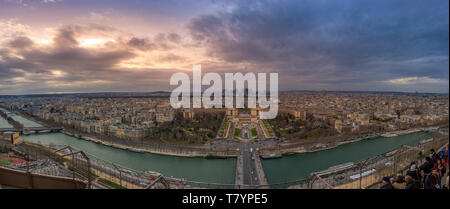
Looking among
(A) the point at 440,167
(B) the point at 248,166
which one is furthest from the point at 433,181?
(B) the point at 248,166

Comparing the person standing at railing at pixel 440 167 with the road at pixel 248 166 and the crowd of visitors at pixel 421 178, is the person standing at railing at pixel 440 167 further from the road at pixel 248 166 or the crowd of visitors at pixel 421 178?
the road at pixel 248 166

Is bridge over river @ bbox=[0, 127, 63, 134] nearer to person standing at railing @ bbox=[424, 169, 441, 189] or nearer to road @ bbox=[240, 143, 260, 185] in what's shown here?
road @ bbox=[240, 143, 260, 185]

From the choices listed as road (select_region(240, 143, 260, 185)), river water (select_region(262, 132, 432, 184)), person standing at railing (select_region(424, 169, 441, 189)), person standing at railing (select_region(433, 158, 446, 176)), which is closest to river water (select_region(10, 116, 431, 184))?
river water (select_region(262, 132, 432, 184))

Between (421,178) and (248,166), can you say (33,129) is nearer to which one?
(248,166)

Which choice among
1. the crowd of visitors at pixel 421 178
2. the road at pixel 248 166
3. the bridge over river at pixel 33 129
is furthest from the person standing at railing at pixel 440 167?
the bridge over river at pixel 33 129

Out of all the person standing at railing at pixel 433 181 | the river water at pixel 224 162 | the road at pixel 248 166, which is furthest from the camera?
the river water at pixel 224 162
